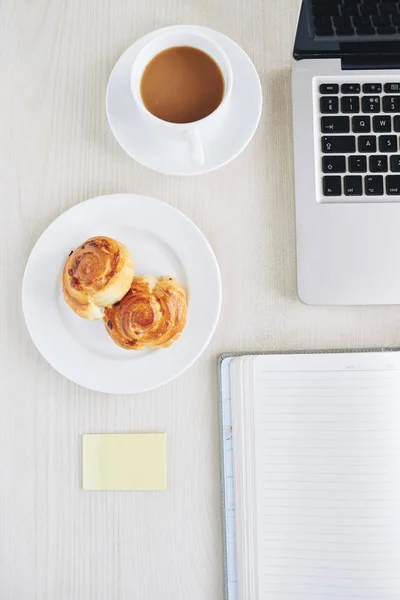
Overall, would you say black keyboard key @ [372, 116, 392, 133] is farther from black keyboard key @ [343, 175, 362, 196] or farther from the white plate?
the white plate

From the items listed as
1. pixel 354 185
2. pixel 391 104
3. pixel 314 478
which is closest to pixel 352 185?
pixel 354 185

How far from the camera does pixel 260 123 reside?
68 centimetres

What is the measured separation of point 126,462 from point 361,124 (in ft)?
1.54

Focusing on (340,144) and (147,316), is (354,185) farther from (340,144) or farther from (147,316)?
(147,316)

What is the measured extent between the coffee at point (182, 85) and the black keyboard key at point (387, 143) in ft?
0.62

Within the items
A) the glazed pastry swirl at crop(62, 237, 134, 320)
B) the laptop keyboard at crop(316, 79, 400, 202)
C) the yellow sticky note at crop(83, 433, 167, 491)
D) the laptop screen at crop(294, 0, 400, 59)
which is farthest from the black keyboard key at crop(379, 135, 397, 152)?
the yellow sticky note at crop(83, 433, 167, 491)

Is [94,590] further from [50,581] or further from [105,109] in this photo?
[105,109]

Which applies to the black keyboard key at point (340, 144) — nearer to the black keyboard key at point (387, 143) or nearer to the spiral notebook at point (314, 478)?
the black keyboard key at point (387, 143)

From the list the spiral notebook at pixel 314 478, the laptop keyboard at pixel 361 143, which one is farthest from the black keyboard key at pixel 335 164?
the spiral notebook at pixel 314 478

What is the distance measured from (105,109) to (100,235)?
0.16 m

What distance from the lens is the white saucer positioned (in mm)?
644

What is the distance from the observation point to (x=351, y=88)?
25.0 inches

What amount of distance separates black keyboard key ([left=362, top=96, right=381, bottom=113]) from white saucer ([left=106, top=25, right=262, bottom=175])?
0.12m

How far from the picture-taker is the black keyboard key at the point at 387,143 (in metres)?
0.63
